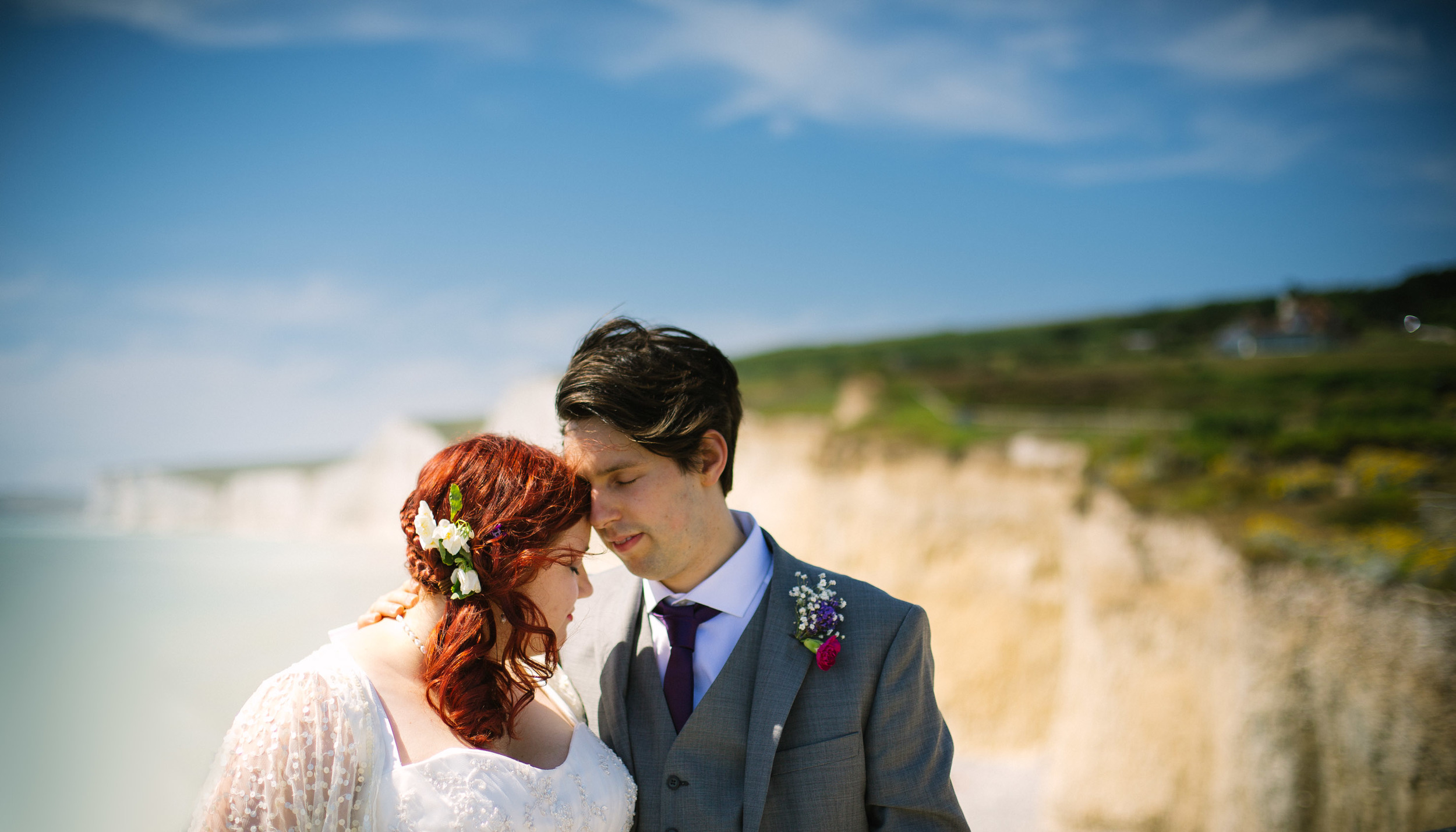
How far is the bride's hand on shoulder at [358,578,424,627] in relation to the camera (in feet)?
6.91

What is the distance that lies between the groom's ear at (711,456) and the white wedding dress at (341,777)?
0.99 metres

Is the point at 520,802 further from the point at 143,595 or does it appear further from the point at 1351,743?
the point at 143,595

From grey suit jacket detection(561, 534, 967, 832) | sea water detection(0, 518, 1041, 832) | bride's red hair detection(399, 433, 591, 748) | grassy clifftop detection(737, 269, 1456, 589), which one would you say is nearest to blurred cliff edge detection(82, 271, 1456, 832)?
grassy clifftop detection(737, 269, 1456, 589)

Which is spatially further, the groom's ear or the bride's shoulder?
the groom's ear

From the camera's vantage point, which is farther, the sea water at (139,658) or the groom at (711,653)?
the sea water at (139,658)

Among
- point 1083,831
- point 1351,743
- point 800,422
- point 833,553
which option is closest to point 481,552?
point 1351,743

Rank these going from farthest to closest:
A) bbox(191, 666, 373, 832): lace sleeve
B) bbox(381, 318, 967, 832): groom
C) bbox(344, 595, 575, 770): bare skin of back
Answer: bbox(381, 318, 967, 832): groom → bbox(344, 595, 575, 770): bare skin of back → bbox(191, 666, 373, 832): lace sleeve

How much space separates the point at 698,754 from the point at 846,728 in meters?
0.43

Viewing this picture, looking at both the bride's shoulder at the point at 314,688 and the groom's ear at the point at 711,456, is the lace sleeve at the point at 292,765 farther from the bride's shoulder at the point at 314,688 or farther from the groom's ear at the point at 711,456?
the groom's ear at the point at 711,456

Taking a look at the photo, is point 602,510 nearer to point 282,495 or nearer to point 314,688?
point 314,688

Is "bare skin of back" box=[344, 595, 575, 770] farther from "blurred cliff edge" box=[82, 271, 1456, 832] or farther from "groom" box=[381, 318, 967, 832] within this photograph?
"blurred cliff edge" box=[82, 271, 1456, 832]

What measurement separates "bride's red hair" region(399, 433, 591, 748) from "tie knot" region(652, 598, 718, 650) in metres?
0.37

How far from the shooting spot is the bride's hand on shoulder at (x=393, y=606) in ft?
6.91

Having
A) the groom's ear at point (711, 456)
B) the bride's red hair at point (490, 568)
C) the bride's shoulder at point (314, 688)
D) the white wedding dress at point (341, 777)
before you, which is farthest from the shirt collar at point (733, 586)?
the bride's shoulder at point (314, 688)
